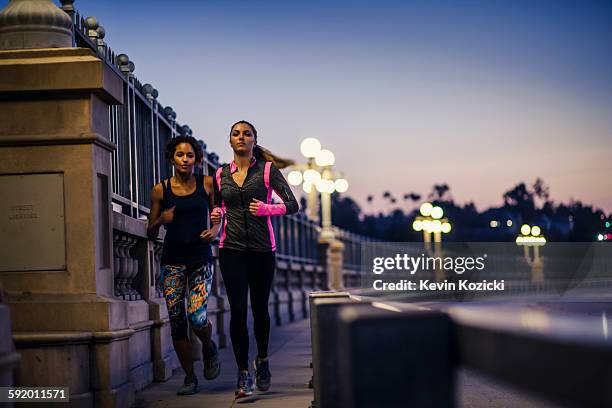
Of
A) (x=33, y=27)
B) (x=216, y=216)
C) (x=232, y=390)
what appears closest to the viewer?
(x=33, y=27)

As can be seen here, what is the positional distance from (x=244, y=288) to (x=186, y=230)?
0.65 metres

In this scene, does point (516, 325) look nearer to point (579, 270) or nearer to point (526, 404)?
point (526, 404)

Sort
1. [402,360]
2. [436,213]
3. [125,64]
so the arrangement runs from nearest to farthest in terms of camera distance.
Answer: [402,360], [125,64], [436,213]

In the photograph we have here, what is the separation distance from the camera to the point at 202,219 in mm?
7949

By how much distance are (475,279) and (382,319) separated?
62.7 metres

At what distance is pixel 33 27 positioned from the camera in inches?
272

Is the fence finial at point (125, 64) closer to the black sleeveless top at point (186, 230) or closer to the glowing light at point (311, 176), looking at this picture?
the black sleeveless top at point (186, 230)

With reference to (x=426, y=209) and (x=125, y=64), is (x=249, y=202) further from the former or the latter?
(x=426, y=209)

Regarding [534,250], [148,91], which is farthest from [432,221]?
[148,91]

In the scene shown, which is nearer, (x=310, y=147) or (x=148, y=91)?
(x=148, y=91)

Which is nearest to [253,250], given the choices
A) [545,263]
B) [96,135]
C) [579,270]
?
[96,135]

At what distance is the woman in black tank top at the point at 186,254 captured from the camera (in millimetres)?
7867

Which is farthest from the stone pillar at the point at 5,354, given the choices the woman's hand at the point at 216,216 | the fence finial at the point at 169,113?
the fence finial at the point at 169,113

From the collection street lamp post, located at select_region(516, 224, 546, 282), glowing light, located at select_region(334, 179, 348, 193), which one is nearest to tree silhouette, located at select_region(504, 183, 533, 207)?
street lamp post, located at select_region(516, 224, 546, 282)
